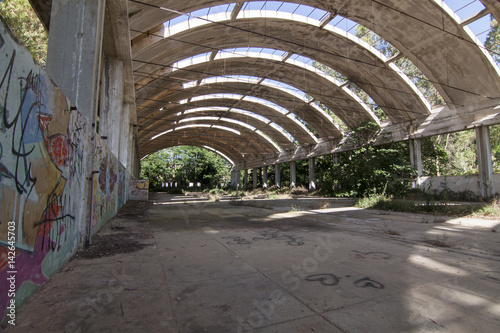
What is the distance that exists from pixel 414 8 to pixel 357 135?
9659mm

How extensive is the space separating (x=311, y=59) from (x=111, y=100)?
12855 millimetres

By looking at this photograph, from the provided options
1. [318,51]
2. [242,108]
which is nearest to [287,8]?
[318,51]

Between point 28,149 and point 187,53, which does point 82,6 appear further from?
point 187,53

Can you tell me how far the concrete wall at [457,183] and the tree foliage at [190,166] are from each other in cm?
3516

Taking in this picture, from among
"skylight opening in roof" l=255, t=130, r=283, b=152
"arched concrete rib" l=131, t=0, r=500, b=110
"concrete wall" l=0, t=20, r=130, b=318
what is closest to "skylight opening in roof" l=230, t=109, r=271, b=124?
"skylight opening in roof" l=255, t=130, r=283, b=152

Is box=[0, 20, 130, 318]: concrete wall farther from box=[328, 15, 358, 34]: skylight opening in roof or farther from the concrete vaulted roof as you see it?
box=[328, 15, 358, 34]: skylight opening in roof

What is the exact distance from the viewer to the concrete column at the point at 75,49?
5.43 meters

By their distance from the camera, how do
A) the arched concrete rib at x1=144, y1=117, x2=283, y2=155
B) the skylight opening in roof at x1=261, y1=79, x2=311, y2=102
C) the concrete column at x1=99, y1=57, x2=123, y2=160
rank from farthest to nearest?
the arched concrete rib at x1=144, y1=117, x2=283, y2=155
the skylight opening in roof at x1=261, y1=79, x2=311, y2=102
the concrete column at x1=99, y1=57, x2=123, y2=160

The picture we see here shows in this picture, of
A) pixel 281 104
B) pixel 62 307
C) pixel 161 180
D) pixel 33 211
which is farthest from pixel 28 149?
pixel 161 180

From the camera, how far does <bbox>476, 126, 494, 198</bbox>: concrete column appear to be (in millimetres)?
15883

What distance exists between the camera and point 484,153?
1605 centimetres

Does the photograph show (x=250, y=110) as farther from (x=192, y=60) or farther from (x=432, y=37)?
(x=432, y=37)

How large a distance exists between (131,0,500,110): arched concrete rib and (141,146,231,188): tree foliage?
123 ft

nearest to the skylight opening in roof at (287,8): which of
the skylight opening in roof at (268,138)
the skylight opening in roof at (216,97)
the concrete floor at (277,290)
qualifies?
the skylight opening in roof at (216,97)
